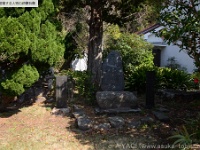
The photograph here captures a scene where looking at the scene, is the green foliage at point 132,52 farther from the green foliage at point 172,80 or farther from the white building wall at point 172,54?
the white building wall at point 172,54

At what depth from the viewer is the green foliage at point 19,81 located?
18.6 feet

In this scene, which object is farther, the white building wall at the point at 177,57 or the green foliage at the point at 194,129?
the white building wall at the point at 177,57

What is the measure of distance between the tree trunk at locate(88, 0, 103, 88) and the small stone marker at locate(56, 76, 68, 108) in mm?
1108

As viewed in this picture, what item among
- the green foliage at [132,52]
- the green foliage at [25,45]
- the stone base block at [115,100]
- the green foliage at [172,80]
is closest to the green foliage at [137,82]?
the green foliage at [172,80]

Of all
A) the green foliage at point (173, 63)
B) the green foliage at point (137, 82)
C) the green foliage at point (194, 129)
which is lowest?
the green foliage at point (194, 129)

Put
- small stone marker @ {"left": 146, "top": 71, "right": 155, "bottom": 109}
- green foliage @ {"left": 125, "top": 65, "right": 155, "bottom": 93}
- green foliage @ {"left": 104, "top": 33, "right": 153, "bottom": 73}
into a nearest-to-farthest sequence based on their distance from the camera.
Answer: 1. small stone marker @ {"left": 146, "top": 71, "right": 155, "bottom": 109}
2. green foliage @ {"left": 125, "top": 65, "right": 155, "bottom": 93}
3. green foliage @ {"left": 104, "top": 33, "right": 153, "bottom": 73}

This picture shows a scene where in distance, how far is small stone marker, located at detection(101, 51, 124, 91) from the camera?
7.11 m

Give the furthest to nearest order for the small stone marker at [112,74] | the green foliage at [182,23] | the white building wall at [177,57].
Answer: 1. the white building wall at [177,57]
2. the small stone marker at [112,74]
3. the green foliage at [182,23]

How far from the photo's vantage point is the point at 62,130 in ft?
18.1

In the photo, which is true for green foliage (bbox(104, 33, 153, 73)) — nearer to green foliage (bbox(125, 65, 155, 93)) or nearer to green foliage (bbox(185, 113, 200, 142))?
green foliage (bbox(125, 65, 155, 93))

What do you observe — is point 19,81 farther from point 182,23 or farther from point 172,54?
point 172,54

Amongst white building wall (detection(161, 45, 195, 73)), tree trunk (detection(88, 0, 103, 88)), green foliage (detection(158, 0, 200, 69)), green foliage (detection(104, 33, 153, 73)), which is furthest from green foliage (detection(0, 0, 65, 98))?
white building wall (detection(161, 45, 195, 73))

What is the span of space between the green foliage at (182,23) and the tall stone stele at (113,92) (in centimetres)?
218

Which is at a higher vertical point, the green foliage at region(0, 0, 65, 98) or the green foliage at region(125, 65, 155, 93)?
the green foliage at region(0, 0, 65, 98)
